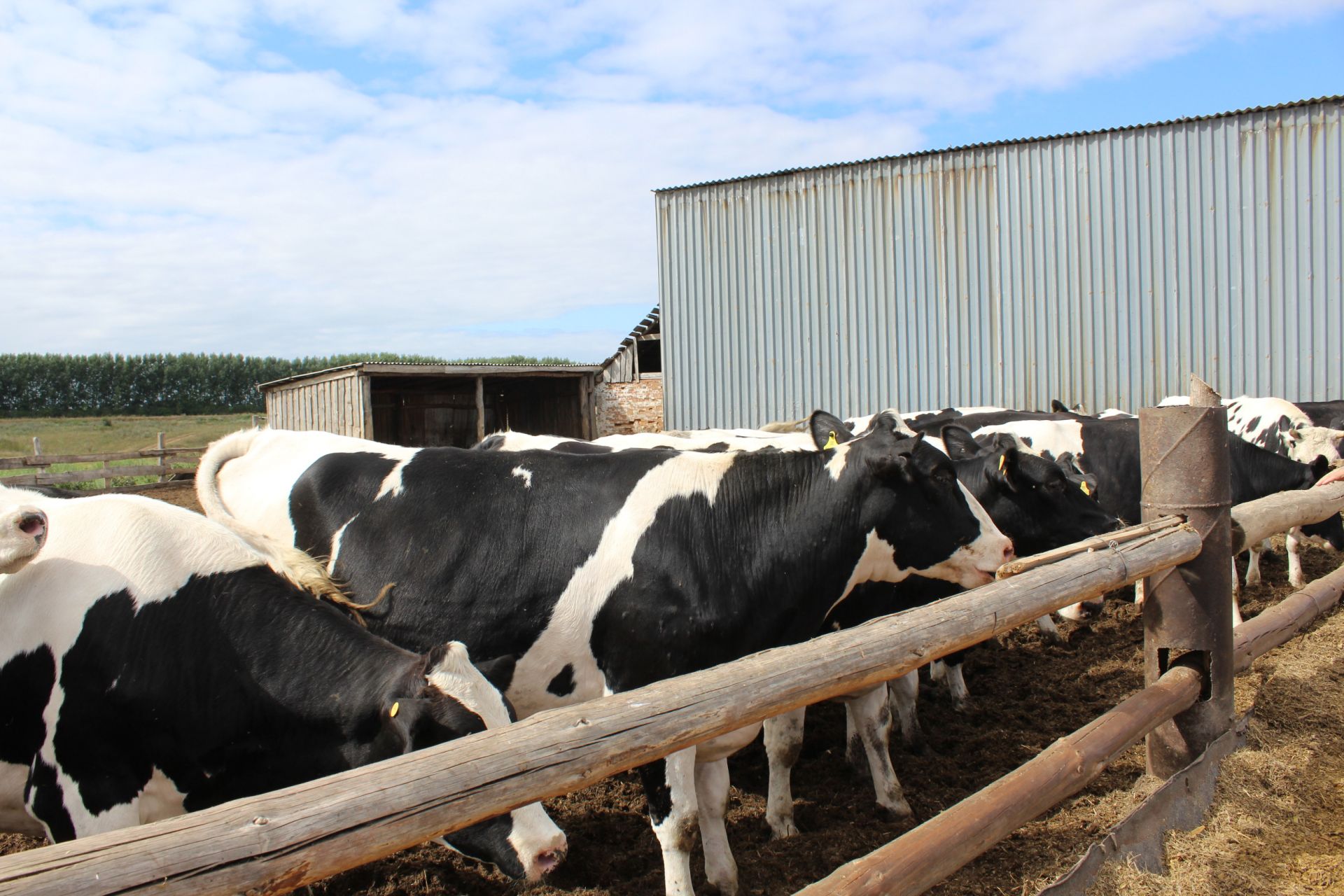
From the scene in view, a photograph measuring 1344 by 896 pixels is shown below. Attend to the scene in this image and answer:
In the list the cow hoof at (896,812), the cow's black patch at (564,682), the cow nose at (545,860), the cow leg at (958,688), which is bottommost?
the cow hoof at (896,812)

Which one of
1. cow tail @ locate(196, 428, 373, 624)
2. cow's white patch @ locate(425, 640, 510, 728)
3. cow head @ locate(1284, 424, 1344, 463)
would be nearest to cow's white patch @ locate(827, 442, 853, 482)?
cow's white patch @ locate(425, 640, 510, 728)

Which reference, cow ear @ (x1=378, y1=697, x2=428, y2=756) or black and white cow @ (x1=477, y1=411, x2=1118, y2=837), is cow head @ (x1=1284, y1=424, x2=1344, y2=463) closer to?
black and white cow @ (x1=477, y1=411, x2=1118, y2=837)

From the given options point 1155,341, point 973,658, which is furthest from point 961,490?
point 1155,341

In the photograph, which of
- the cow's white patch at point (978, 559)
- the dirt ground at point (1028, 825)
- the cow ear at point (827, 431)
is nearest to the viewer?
the dirt ground at point (1028, 825)

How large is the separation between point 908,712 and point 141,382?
67790mm

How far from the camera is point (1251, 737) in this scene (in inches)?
163

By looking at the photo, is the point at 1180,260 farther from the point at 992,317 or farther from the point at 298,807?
the point at 298,807

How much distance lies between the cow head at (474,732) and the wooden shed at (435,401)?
14.2 meters

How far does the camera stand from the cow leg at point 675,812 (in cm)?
345

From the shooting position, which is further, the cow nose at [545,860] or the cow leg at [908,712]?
the cow leg at [908,712]

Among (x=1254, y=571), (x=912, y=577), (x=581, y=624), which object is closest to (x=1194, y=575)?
(x=912, y=577)

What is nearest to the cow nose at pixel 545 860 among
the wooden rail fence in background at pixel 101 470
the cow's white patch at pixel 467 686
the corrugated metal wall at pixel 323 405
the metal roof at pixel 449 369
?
the cow's white patch at pixel 467 686

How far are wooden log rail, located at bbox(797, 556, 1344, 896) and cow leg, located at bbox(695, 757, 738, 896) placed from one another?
1112mm

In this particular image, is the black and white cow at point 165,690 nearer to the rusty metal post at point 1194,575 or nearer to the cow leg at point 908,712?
the rusty metal post at point 1194,575
